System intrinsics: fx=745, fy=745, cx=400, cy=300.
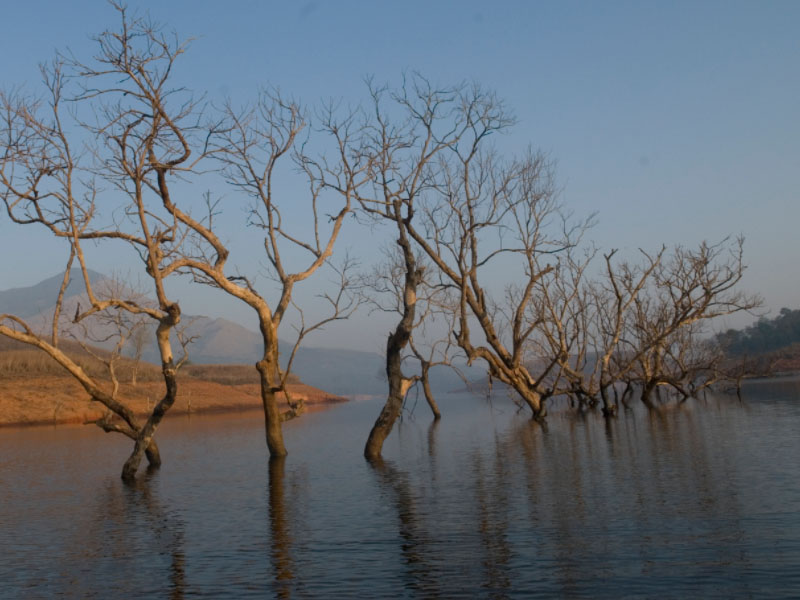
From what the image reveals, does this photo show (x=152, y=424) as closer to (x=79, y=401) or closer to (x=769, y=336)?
(x=79, y=401)

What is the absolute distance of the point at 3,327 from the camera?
17.7 meters

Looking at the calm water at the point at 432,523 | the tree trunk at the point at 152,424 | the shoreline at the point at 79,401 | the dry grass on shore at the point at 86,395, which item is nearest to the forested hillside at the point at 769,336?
the dry grass on shore at the point at 86,395

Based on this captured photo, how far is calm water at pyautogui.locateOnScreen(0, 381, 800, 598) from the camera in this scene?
889 centimetres

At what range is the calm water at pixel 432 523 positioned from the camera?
889 centimetres

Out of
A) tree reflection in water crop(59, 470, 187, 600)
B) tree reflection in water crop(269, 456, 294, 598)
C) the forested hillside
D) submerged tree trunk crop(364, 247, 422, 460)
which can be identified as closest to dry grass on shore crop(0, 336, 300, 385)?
submerged tree trunk crop(364, 247, 422, 460)

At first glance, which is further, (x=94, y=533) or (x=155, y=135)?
(x=155, y=135)

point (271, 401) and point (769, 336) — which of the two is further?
point (769, 336)

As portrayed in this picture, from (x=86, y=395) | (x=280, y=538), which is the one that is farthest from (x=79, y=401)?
(x=280, y=538)

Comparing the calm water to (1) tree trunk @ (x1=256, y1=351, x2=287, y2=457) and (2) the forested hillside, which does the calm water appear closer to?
(1) tree trunk @ (x1=256, y1=351, x2=287, y2=457)

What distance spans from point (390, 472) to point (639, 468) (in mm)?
A: 6367

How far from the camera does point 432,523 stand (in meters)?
12.5

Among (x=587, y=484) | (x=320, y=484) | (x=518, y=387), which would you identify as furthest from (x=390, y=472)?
(x=518, y=387)

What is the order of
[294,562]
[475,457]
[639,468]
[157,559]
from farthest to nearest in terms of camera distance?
[475,457]
[639,468]
[157,559]
[294,562]

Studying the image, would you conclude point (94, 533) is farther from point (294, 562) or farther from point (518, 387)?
point (518, 387)
